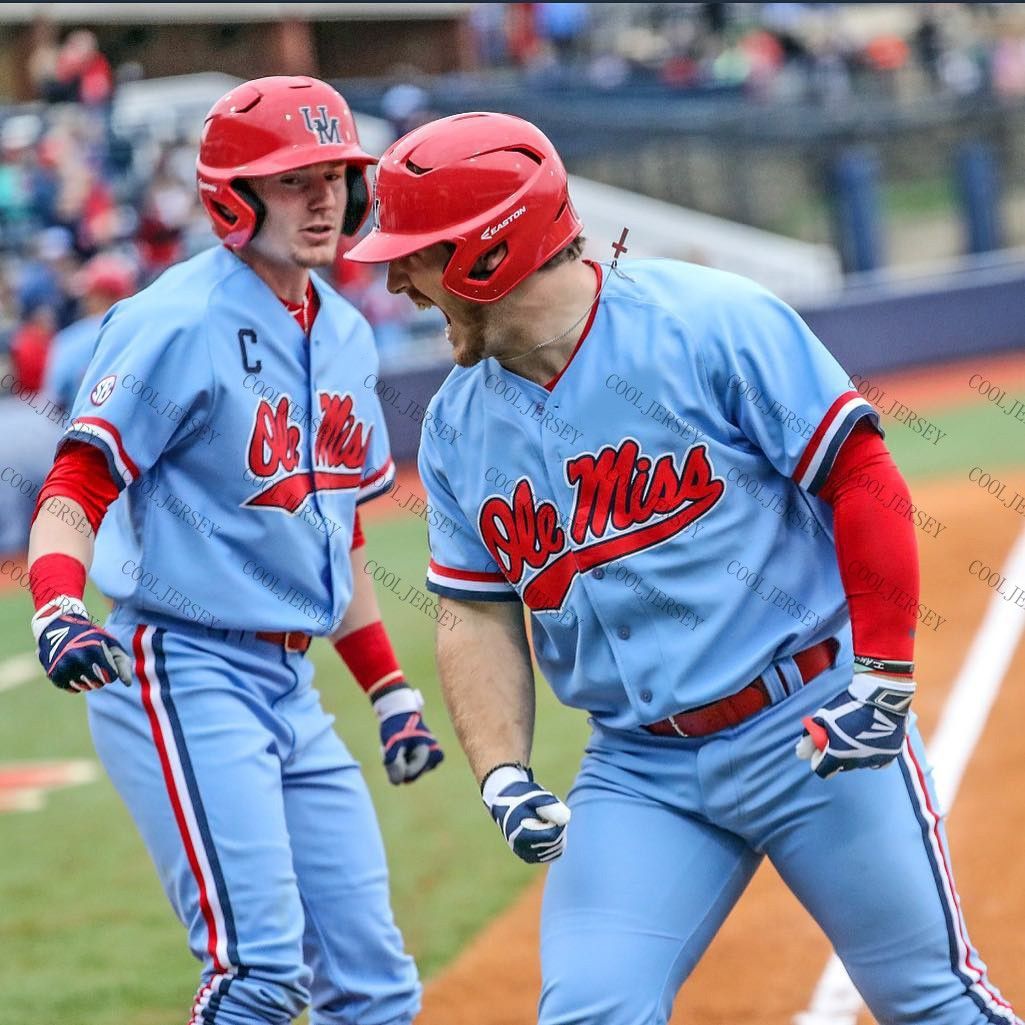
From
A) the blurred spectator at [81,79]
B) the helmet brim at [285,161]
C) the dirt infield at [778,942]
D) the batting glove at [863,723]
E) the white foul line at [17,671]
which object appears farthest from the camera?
the blurred spectator at [81,79]

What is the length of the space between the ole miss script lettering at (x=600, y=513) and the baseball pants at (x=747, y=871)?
13.6 inches

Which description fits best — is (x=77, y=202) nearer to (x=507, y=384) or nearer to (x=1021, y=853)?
(x=1021, y=853)

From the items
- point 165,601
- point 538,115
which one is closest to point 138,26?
point 538,115

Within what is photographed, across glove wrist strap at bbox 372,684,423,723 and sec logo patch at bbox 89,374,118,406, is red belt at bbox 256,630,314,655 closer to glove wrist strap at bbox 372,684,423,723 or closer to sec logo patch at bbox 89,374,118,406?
glove wrist strap at bbox 372,684,423,723

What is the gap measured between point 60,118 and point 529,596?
17.3m

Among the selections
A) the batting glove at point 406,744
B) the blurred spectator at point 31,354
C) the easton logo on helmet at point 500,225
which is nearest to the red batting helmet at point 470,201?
the easton logo on helmet at point 500,225

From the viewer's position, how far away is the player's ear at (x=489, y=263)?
2920 millimetres

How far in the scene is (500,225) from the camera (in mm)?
2912

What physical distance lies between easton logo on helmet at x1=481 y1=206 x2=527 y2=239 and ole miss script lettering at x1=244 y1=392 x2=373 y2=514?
0.98m

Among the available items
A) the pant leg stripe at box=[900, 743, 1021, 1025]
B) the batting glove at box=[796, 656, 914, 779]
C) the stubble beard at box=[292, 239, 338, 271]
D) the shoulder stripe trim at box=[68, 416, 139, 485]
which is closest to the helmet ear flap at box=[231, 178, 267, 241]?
the stubble beard at box=[292, 239, 338, 271]

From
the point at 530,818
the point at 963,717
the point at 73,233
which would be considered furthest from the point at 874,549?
the point at 73,233

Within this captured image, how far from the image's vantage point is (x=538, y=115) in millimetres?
23375

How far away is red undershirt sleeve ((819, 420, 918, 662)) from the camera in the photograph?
9.55ft

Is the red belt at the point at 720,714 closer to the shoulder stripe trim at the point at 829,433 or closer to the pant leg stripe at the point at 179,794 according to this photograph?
the shoulder stripe trim at the point at 829,433
